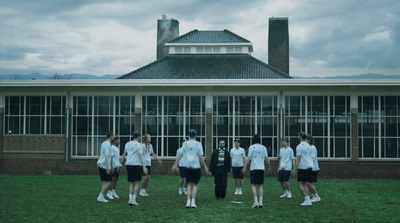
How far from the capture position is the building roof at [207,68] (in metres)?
33.9

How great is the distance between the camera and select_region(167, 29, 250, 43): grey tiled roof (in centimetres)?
3831

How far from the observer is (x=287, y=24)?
4022 centimetres

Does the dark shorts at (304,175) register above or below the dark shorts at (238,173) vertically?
above

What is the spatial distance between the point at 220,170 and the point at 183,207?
2.64 m

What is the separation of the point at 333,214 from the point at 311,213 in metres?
0.51

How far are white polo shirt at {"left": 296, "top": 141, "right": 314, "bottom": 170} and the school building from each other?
12792mm

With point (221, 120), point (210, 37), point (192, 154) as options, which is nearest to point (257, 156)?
point (192, 154)

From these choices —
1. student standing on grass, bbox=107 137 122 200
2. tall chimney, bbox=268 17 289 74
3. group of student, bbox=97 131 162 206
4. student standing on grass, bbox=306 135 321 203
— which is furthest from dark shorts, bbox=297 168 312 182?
tall chimney, bbox=268 17 289 74

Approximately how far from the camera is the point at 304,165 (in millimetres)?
14203

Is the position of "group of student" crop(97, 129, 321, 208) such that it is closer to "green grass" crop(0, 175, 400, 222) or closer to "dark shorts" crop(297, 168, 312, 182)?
"dark shorts" crop(297, 168, 312, 182)

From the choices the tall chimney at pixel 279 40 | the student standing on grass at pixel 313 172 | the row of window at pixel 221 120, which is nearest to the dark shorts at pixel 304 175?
the student standing on grass at pixel 313 172

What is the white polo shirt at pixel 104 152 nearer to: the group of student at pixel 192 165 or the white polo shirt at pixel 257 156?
the group of student at pixel 192 165

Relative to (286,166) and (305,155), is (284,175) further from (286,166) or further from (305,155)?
(305,155)

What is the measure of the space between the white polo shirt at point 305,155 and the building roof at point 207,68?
1900cm
